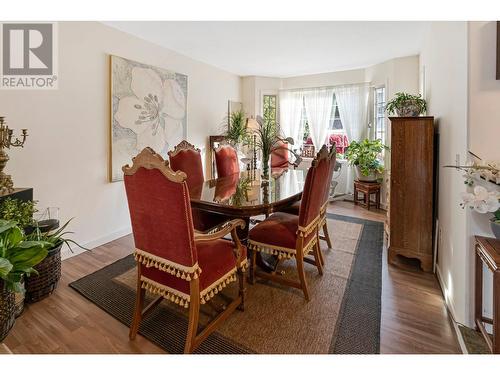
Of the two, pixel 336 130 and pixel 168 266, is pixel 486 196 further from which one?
pixel 336 130

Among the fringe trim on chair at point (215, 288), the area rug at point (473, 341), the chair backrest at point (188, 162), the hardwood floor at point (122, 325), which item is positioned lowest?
the hardwood floor at point (122, 325)

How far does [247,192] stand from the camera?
2398mm

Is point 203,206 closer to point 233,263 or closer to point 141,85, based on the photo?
point 233,263

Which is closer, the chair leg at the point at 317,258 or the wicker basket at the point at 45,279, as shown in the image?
the wicker basket at the point at 45,279

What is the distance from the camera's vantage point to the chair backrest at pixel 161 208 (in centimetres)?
138

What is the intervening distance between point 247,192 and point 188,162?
920mm

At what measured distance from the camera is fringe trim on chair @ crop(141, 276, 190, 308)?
1.53 m

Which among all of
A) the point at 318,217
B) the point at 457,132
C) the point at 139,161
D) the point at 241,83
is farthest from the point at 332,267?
the point at 241,83

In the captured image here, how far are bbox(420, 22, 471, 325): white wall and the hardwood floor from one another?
15cm

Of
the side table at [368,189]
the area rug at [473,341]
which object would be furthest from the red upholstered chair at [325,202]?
the side table at [368,189]

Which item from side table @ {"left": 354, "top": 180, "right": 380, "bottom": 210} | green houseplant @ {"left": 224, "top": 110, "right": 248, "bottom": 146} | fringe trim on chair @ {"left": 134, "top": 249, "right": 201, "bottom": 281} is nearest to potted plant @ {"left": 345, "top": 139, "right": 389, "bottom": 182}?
side table @ {"left": 354, "top": 180, "right": 380, "bottom": 210}

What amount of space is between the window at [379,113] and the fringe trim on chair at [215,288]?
4.15m

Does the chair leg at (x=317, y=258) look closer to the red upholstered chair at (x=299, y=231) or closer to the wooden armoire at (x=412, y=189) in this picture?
the red upholstered chair at (x=299, y=231)

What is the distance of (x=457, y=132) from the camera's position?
1822mm
